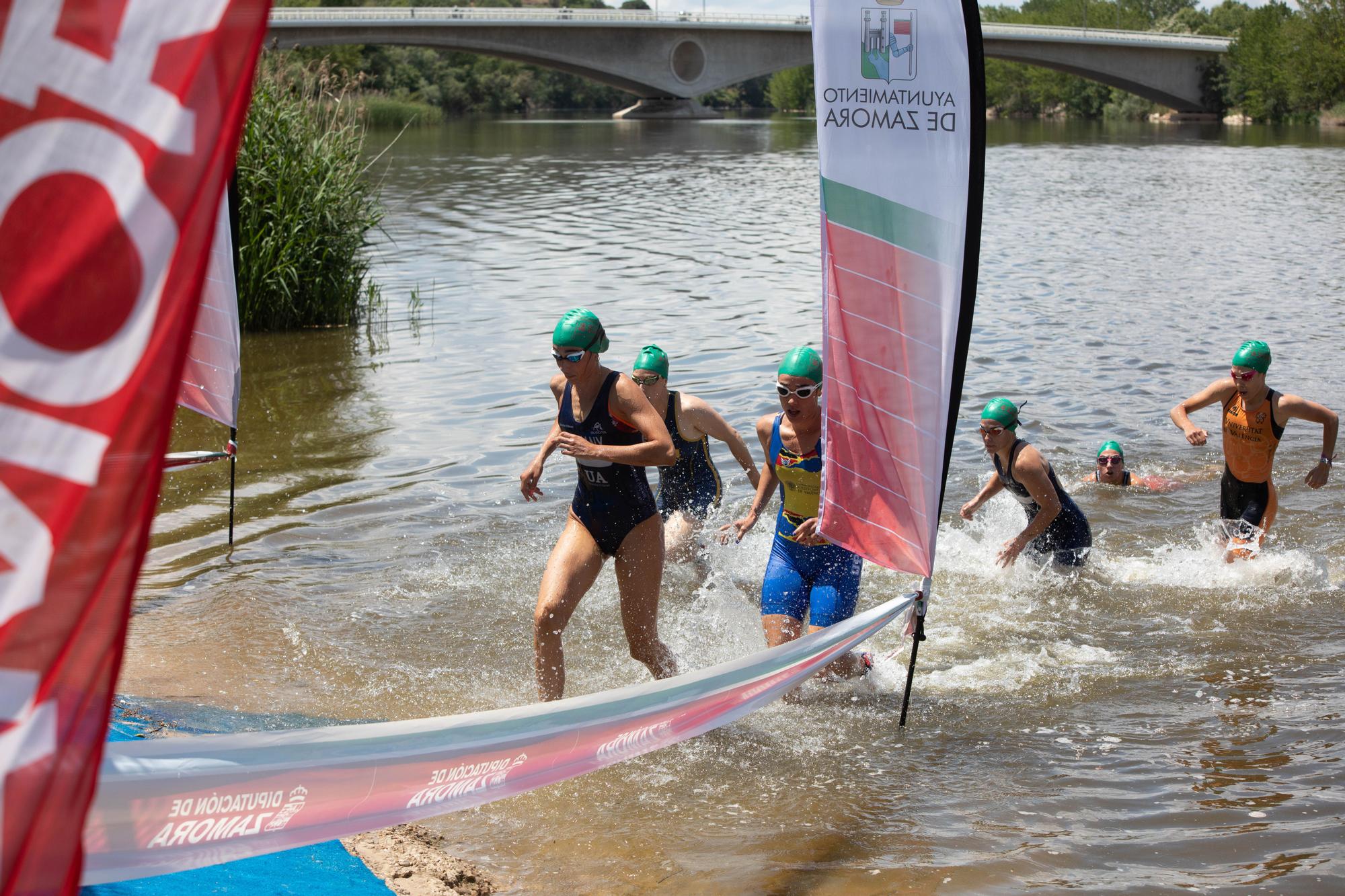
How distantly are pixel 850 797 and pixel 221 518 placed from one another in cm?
590

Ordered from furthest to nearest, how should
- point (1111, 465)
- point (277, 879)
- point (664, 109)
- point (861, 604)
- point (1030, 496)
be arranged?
point (664, 109)
point (1111, 465)
point (1030, 496)
point (861, 604)
point (277, 879)

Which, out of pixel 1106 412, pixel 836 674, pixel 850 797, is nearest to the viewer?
pixel 850 797

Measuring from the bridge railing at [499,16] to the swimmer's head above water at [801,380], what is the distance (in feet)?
186

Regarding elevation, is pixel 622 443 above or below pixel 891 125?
below

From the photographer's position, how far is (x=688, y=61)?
7562 cm

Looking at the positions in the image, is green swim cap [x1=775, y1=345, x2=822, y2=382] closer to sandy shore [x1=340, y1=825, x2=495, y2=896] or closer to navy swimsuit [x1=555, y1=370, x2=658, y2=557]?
navy swimsuit [x1=555, y1=370, x2=658, y2=557]

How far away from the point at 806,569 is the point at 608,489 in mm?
1214

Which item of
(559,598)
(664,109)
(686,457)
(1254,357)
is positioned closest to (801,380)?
(559,598)

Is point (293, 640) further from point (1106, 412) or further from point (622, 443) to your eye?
point (1106, 412)

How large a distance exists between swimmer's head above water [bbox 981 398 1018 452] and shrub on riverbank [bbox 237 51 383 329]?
351 inches

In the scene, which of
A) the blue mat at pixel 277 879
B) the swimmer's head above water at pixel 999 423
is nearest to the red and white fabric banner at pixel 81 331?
the blue mat at pixel 277 879

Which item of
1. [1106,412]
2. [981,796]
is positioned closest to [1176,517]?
[1106,412]

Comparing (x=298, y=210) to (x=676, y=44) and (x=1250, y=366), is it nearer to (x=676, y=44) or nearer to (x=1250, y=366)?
(x=1250, y=366)

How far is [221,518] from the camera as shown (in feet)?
31.1
